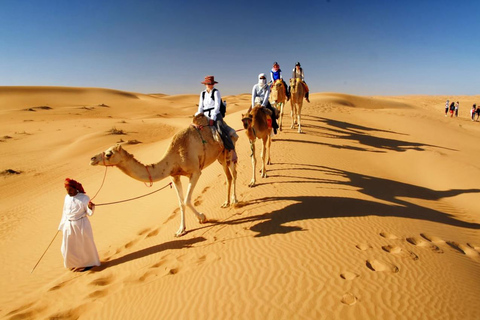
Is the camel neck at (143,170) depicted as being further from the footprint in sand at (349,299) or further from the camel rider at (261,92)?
the camel rider at (261,92)

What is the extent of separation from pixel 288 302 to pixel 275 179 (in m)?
5.46

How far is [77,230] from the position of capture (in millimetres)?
5043

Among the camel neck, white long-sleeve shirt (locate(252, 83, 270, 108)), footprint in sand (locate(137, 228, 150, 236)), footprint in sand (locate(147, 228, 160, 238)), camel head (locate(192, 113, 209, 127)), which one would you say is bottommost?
footprint in sand (locate(137, 228, 150, 236))

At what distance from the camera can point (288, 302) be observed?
340cm

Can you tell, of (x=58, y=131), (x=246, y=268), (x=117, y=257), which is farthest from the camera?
(x=58, y=131)

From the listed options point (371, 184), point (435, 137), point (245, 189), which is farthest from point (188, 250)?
point (435, 137)

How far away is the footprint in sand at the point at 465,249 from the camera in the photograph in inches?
197

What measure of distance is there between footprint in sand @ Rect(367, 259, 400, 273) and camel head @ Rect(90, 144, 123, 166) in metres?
4.46

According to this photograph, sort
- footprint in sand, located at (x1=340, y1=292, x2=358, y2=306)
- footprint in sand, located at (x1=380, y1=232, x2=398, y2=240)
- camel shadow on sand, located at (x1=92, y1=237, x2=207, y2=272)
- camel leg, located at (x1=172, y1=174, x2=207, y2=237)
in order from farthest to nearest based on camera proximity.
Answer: camel leg, located at (x1=172, y1=174, x2=207, y2=237), camel shadow on sand, located at (x1=92, y1=237, x2=207, y2=272), footprint in sand, located at (x1=380, y1=232, x2=398, y2=240), footprint in sand, located at (x1=340, y1=292, x2=358, y2=306)

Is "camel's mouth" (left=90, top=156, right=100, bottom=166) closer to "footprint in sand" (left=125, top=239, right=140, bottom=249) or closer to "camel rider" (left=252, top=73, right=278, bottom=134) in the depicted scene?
"footprint in sand" (left=125, top=239, right=140, bottom=249)

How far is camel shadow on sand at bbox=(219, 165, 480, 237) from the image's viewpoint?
590cm

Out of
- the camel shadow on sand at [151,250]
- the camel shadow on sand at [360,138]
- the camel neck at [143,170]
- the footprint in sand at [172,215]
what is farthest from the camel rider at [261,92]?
the camel shadow on sand at [151,250]

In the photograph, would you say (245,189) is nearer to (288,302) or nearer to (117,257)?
(117,257)

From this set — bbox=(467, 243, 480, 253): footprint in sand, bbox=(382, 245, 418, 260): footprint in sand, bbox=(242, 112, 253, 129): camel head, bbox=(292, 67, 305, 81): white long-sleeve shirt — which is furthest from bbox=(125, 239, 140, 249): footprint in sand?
bbox=(292, 67, 305, 81): white long-sleeve shirt
